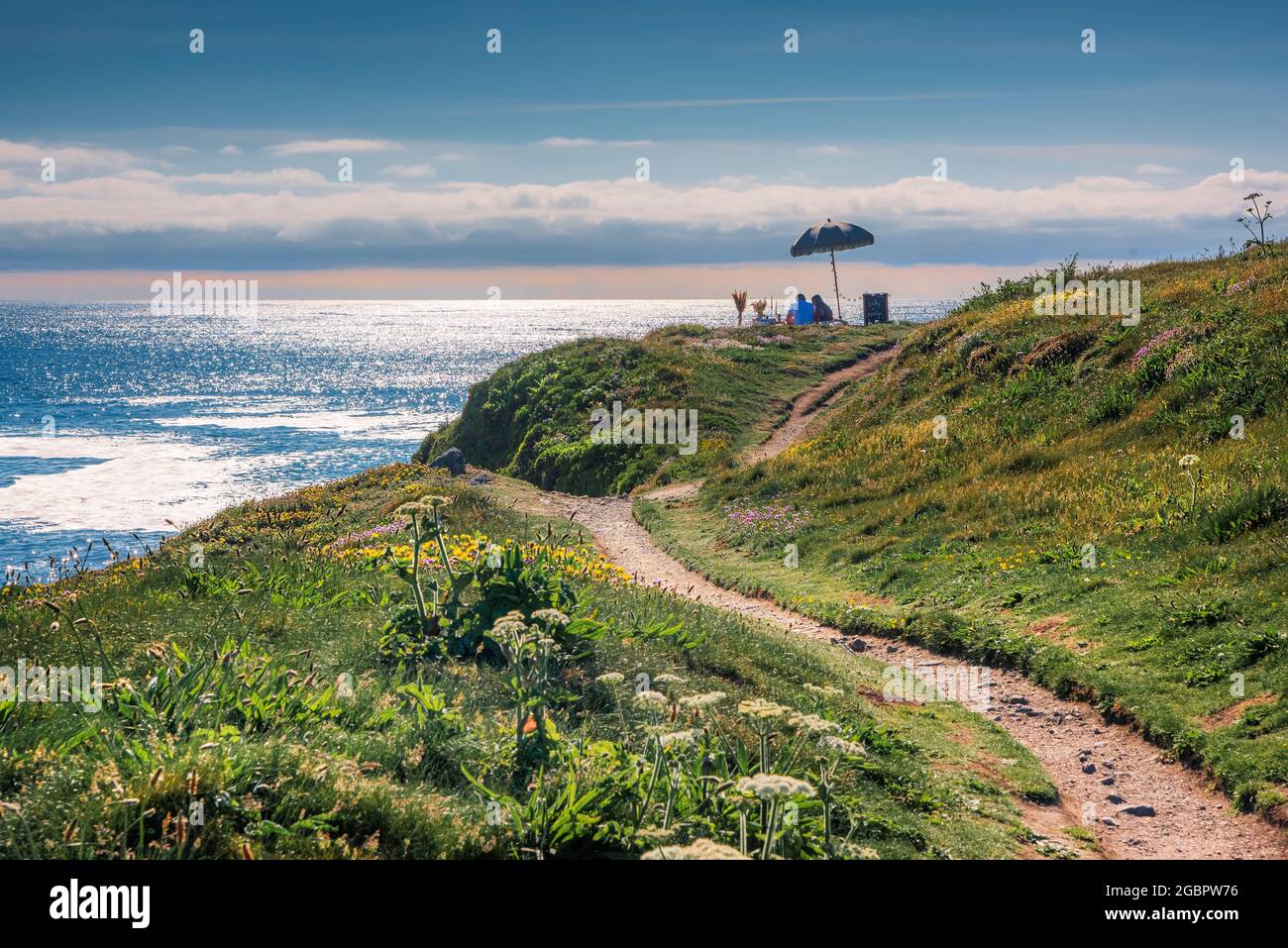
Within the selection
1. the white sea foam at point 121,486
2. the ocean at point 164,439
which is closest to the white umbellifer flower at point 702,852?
the ocean at point 164,439

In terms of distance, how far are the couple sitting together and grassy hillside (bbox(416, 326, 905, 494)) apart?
7901 mm

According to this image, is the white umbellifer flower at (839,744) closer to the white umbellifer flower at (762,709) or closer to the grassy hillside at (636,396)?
the white umbellifer flower at (762,709)

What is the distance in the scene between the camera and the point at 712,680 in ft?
31.3

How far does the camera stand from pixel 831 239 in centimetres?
5675

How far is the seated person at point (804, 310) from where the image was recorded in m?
64.1

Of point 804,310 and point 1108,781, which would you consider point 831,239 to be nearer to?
point 804,310

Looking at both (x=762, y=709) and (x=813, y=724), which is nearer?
(x=813, y=724)

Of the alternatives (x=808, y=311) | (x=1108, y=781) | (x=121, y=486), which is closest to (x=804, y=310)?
(x=808, y=311)

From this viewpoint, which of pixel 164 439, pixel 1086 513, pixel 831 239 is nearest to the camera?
pixel 1086 513
